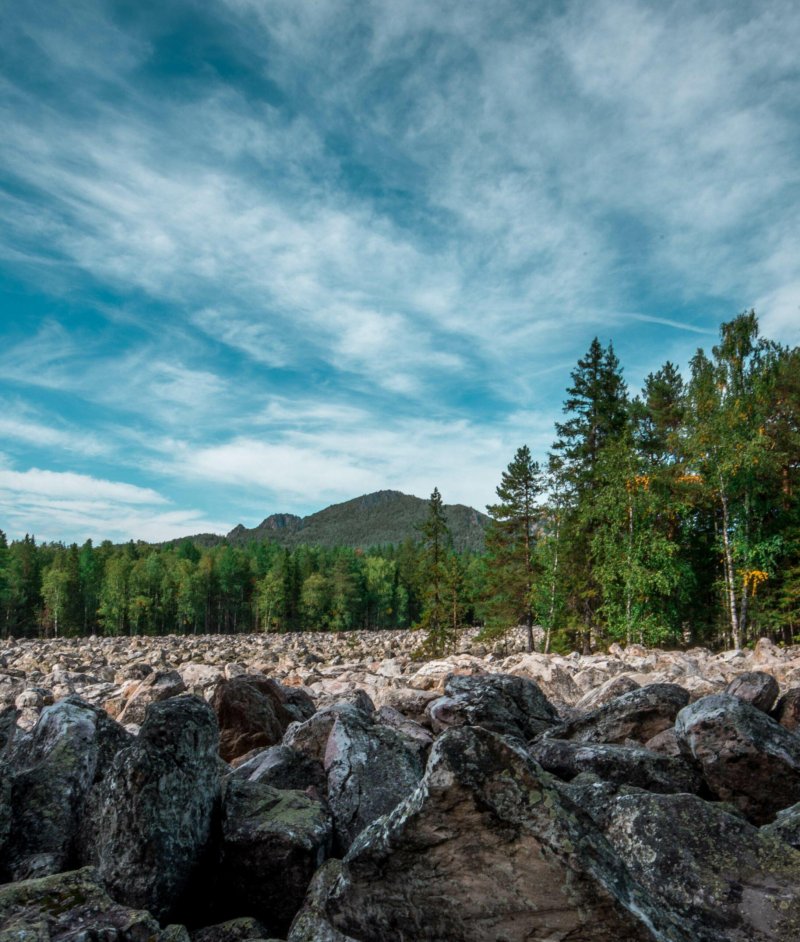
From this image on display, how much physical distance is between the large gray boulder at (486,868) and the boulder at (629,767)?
3.07 metres

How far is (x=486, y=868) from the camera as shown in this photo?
3.21m

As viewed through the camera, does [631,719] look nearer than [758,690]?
Yes

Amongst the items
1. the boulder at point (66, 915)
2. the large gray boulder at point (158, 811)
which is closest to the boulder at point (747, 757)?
the large gray boulder at point (158, 811)

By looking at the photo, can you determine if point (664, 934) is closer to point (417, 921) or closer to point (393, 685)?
point (417, 921)

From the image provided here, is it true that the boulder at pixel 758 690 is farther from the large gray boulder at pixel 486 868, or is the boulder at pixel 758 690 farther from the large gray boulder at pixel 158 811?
the large gray boulder at pixel 158 811

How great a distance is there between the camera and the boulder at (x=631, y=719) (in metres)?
8.23

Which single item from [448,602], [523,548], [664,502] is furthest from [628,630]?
[448,602]

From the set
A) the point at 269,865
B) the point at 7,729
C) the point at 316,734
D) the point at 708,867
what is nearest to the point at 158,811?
the point at 269,865

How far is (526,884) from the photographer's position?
10.2 ft

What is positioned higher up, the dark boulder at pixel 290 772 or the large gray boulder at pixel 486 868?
the large gray boulder at pixel 486 868

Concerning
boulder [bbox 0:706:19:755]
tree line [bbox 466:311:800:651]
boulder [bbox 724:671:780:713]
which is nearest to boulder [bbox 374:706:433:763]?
boulder [bbox 0:706:19:755]

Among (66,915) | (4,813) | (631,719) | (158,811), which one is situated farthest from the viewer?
(631,719)

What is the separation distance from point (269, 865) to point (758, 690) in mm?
8020

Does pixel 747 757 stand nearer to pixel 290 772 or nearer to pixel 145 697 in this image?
pixel 290 772
